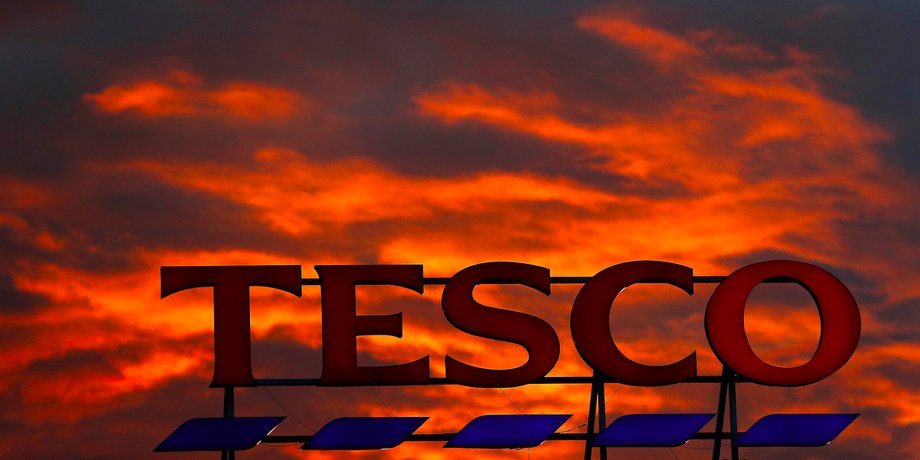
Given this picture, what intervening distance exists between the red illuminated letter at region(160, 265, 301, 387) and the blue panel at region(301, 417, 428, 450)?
76.1 inches

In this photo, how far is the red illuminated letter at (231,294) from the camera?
6100 centimetres

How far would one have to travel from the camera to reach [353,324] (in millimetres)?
61406

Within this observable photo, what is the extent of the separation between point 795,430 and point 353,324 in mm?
9878

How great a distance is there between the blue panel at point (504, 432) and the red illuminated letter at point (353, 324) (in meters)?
1.62

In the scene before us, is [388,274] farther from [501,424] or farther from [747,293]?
[747,293]

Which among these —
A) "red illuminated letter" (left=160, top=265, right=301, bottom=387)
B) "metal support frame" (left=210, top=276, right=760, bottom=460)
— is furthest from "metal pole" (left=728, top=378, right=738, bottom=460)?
"red illuminated letter" (left=160, top=265, right=301, bottom=387)

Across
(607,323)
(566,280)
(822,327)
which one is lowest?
(822,327)

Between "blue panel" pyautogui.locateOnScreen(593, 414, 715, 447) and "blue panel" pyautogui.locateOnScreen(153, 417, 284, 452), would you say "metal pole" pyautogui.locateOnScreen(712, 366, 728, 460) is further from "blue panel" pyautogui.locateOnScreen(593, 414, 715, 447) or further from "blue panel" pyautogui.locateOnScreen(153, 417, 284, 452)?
"blue panel" pyautogui.locateOnScreen(153, 417, 284, 452)

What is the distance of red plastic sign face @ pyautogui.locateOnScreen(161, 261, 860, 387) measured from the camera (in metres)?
61.3

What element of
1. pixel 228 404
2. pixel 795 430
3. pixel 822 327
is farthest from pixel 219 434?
pixel 822 327

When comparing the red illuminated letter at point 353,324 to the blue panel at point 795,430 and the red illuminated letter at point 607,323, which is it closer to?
the red illuminated letter at point 607,323

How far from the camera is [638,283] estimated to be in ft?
204

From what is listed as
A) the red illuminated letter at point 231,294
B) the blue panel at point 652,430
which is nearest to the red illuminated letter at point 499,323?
the blue panel at point 652,430

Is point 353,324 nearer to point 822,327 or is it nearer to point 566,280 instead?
point 566,280
